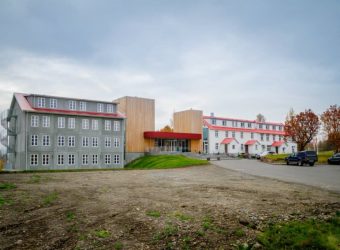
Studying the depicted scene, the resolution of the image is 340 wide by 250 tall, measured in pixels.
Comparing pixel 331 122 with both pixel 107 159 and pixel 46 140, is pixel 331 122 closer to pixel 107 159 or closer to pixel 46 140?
pixel 107 159

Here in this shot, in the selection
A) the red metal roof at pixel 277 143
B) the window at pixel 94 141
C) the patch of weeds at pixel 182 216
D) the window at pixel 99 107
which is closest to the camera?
→ the patch of weeds at pixel 182 216

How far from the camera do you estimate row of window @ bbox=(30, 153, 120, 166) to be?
39156 millimetres

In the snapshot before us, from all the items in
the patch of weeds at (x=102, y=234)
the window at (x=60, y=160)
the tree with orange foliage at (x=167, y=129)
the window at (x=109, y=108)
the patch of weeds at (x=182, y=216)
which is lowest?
the patch of weeds at (x=102, y=234)

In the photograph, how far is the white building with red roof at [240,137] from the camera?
64.3 meters

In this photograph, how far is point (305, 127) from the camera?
5412cm

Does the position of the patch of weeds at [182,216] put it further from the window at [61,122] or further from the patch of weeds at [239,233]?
the window at [61,122]

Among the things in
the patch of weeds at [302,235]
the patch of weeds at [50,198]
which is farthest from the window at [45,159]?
the patch of weeds at [302,235]

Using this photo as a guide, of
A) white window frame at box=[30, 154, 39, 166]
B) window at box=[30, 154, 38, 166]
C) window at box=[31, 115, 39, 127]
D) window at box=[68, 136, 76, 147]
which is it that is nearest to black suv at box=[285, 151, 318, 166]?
window at box=[68, 136, 76, 147]

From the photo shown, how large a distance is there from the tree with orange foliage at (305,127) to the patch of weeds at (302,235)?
4938 cm

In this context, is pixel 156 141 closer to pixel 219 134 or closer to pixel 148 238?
pixel 219 134

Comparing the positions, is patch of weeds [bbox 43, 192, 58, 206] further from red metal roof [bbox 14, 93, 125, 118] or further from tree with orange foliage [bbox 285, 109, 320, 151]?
tree with orange foliage [bbox 285, 109, 320, 151]

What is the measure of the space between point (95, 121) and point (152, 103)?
12.9m

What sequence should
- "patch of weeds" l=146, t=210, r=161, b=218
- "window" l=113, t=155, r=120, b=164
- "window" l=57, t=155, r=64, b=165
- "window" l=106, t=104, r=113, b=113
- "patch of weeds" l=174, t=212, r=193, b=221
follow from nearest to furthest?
"patch of weeds" l=174, t=212, r=193, b=221
"patch of weeds" l=146, t=210, r=161, b=218
"window" l=57, t=155, r=64, b=165
"window" l=113, t=155, r=120, b=164
"window" l=106, t=104, r=113, b=113

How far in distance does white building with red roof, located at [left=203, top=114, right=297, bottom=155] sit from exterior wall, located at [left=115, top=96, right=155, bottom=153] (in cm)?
1565
